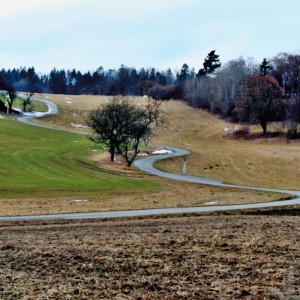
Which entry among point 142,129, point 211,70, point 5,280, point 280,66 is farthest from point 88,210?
point 211,70

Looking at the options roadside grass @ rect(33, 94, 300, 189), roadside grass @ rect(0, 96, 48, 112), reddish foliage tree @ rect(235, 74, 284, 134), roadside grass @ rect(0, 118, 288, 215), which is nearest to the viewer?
roadside grass @ rect(0, 118, 288, 215)

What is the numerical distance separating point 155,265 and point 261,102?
298 feet

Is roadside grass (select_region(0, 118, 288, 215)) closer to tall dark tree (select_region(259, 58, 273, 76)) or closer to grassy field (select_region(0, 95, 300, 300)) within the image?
grassy field (select_region(0, 95, 300, 300))

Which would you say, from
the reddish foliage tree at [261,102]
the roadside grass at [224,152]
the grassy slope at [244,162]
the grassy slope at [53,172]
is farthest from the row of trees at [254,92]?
the grassy slope at [53,172]

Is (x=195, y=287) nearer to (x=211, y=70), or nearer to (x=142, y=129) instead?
(x=142, y=129)

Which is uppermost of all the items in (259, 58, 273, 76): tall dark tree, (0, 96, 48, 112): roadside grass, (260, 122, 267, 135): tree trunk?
(259, 58, 273, 76): tall dark tree

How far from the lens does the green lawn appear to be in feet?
111

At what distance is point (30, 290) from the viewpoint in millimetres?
7566

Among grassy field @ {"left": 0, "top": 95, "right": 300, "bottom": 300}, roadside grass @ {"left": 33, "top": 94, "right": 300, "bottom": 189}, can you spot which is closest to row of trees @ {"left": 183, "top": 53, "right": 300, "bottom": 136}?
roadside grass @ {"left": 33, "top": 94, "right": 300, "bottom": 189}

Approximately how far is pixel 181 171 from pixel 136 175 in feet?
26.4

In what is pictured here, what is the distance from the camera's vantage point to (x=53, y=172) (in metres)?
47.7

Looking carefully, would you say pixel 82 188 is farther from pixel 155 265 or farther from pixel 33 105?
pixel 33 105

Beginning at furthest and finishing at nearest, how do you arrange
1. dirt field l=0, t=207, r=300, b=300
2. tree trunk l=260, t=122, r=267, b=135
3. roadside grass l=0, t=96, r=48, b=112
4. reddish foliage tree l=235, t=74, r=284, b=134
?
roadside grass l=0, t=96, r=48, b=112, reddish foliage tree l=235, t=74, r=284, b=134, tree trunk l=260, t=122, r=267, b=135, dirt field l=0, t=207, r=300, b=300

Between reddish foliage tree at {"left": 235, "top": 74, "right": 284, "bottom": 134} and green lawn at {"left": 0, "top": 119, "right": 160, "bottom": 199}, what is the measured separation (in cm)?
3647
